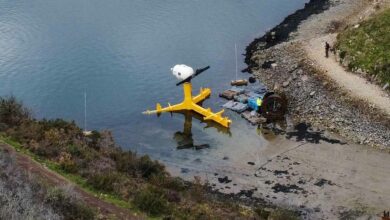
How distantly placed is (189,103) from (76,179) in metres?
18.0

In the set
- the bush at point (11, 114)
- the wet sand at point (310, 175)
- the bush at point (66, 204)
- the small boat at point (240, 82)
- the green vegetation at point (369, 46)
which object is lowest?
the wet sand at point (310, 175)

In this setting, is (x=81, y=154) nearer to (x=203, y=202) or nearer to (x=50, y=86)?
(x=203, y=202)

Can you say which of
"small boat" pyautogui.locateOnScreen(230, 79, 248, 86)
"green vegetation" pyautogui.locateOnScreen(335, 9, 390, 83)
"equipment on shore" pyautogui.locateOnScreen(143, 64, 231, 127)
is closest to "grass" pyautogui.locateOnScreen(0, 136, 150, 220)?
"equipment on shore" pyautogui.locateOnScreen(143, 64, 231, 127)

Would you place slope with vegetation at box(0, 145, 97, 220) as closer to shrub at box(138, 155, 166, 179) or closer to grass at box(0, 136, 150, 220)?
grass at box(0, 136, 150, 220)

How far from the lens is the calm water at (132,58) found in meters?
36.7

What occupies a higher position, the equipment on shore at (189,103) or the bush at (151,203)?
the equipment on shore at (189,103)

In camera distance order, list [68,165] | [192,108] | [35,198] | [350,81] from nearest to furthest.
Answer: [35,198] → [68,165] → [192,108] → [350,81]

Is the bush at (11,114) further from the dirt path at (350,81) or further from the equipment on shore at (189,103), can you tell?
the dirt path at (350,81)

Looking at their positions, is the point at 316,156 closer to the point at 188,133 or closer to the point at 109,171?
the point at 188,133

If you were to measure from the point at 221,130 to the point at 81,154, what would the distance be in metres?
14.3

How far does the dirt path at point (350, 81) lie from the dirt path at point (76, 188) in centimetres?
2119

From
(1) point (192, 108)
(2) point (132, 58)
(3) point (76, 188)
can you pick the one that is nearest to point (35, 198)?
(3) point (76, 188)

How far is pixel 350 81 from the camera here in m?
39.2

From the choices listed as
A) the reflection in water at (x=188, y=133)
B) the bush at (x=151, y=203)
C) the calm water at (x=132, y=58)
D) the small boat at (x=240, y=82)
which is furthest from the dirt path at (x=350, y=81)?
the bush at (x=151, y=203)
